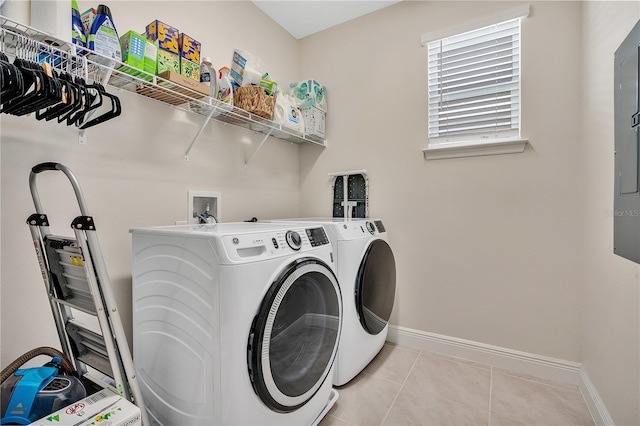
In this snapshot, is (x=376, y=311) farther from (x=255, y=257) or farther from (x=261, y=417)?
(x=255, y=257)

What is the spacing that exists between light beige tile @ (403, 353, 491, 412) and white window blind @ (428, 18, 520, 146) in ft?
4.99

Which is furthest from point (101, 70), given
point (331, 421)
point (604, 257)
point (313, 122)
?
point (604, 257)

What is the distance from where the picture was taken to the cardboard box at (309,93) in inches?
96.2

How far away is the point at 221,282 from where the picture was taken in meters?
1.01

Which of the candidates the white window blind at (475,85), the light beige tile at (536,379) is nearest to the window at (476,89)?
the white window blind at (475,85)

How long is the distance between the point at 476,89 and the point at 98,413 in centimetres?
258

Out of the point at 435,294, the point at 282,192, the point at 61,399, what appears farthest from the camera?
the point at 282,192

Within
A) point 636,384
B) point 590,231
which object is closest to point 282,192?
point 590,231

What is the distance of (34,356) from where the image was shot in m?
1.09

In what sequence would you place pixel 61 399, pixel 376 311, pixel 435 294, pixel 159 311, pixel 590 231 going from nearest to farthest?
pixel 61 399 < pixel 159 311 < pixel 590 231 < pixel 376 311 < pixel 435 294

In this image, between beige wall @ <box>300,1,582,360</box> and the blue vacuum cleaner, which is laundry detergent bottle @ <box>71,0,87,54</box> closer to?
the blue vacuum cleaner

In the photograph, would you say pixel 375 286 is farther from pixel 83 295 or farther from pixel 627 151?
pixel 83 295

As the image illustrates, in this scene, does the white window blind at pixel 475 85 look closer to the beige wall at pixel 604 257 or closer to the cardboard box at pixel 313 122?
the beige wall at pixel 604 257

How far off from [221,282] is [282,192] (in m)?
1.64
